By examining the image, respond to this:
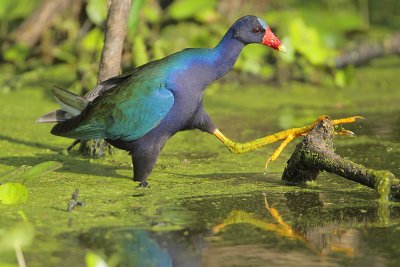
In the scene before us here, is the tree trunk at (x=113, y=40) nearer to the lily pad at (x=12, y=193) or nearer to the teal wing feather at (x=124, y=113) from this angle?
the teal wing feather at (x=124, y=113)

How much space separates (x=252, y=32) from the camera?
4.87m

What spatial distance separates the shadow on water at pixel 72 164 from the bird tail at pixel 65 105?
1.04ft

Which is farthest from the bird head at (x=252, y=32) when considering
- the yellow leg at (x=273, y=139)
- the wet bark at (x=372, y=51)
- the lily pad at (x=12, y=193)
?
the wet bark at (x=372, y=51)

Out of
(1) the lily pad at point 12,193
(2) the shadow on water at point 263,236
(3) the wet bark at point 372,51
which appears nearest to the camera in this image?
(2) the shadow on water at point 263,236

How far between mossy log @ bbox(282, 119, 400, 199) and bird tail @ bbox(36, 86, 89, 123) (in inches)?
45.4

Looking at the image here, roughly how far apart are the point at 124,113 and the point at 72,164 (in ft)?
2.67

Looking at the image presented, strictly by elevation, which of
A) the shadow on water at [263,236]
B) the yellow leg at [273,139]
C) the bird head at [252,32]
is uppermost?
the bird head at [252,32]

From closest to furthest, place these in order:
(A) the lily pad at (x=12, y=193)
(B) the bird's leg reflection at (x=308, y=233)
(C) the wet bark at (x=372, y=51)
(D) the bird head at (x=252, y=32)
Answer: (B) the bird's leg reflection at (x=308, y=233), (A) the lily pad at (x=12, y=193), (D) the bird head at (x=252, y=32), (C) the wet bark at (x=372, y=51)

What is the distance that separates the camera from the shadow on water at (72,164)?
5254 millimetres

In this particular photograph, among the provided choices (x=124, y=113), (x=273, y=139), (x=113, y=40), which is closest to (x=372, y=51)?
(x=113, y=40)

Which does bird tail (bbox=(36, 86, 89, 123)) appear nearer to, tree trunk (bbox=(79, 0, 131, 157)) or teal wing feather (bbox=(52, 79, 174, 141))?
teal wing feather (bbox=(52, 79, 174, 141))

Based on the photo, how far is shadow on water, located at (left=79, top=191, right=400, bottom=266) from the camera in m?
3.58

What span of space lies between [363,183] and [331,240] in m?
0.74

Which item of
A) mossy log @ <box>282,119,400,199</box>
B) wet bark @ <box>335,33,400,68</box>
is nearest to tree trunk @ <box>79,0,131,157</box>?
mossy log @ <box>282,119,400,199</box>
